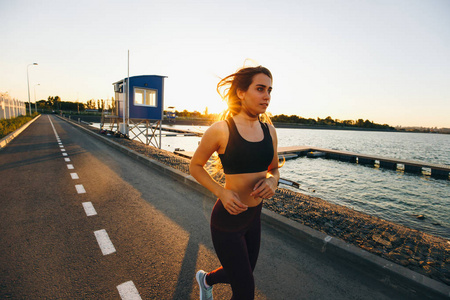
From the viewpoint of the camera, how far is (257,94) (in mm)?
1728

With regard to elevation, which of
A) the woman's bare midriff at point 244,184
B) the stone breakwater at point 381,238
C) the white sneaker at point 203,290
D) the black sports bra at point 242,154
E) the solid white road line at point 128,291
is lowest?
Answer: the solid white road line at point 128,291

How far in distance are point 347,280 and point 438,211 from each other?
1073 centimetres

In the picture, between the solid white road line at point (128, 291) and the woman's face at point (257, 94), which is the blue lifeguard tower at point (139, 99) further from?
the woman's face at point (257, 94)

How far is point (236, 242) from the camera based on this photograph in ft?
5.35

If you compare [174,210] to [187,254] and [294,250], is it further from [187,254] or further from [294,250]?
[294,250]

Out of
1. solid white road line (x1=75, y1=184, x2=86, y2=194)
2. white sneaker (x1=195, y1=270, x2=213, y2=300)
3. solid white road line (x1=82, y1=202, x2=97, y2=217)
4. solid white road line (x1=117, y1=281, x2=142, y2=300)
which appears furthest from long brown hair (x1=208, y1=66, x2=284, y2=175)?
solid white road line (x1=75, y1=184, x2=86, y2=194)

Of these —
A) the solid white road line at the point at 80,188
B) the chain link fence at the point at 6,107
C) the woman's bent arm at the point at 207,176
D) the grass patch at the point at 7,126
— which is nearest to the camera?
the woman's bent arm at the point at 207,176

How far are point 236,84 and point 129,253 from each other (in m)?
2.83

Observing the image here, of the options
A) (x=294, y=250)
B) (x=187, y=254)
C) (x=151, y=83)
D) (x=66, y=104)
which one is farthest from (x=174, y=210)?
(x=66, y=104)

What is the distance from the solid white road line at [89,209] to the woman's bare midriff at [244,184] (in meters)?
3.79

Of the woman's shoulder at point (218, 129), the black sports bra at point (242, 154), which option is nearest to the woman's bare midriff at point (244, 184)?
the black sports bra at point (242, 154)

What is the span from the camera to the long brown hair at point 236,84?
1762 mm

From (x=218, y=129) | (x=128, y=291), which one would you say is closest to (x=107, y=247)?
(x=128, y=291)

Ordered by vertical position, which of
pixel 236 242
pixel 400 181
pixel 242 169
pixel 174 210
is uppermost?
pixel 242 169
